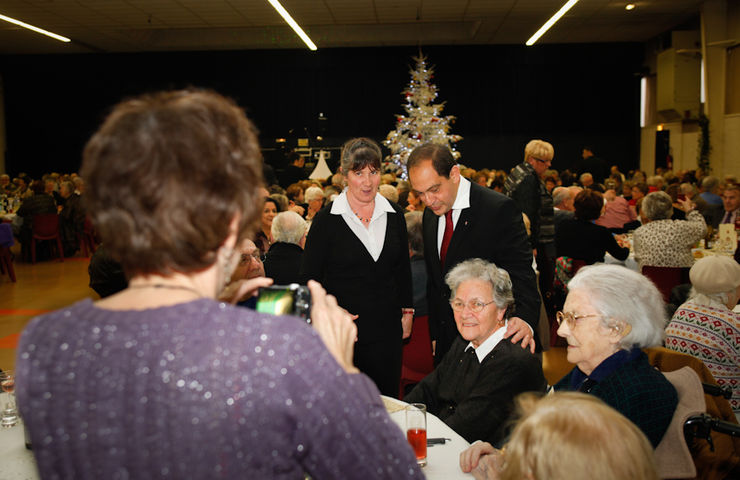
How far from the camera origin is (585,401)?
1.22m

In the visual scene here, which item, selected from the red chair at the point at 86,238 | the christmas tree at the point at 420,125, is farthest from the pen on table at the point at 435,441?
the red chair at the point at 86,238

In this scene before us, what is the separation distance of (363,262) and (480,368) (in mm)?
952

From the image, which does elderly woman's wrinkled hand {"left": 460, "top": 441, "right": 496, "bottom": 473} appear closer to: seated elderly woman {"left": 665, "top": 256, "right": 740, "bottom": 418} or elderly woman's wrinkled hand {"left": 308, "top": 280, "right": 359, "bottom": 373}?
elderly woman's wrinkled hand {"left": 308, "top": 280, "right": 359, "bottom": 373}

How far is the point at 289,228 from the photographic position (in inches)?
157

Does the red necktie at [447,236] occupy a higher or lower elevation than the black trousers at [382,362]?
higher

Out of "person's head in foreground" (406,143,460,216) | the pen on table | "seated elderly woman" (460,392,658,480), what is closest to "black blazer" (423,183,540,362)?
"person's head in foreground" (406,143,460,216)

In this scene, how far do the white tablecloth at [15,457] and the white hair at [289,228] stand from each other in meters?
2.13

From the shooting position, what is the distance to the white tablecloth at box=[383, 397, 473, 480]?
5.71 feet

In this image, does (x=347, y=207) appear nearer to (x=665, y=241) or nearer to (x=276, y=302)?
(x=276, y=302)

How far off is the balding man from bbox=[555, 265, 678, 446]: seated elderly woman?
221cm

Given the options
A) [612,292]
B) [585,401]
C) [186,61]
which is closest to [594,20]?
[186,61]

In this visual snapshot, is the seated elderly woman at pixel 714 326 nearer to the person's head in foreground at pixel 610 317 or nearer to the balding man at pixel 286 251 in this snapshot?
the person's head in foreground at pixel 610 317

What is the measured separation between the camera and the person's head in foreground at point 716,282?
303 centimetres

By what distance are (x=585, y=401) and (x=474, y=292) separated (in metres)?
1.33
